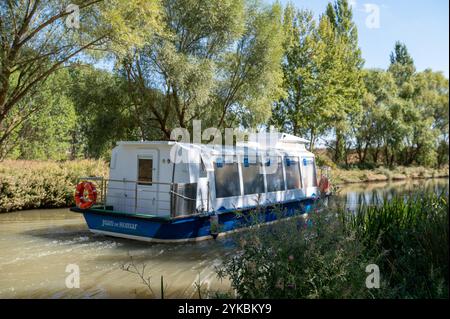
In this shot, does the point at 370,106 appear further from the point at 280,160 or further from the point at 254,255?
the point at 254,255

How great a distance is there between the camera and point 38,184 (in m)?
16.0

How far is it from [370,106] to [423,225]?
39094 mm

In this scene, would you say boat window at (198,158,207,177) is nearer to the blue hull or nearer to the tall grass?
the blue hull

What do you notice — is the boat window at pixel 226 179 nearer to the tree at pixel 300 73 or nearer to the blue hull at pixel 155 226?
the blue hull at pixel 155 226

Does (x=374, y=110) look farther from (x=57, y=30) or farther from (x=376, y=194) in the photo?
(x=57, y=30)

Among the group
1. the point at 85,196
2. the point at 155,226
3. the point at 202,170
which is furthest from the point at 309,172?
the point at 85,196

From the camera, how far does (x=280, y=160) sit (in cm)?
1395

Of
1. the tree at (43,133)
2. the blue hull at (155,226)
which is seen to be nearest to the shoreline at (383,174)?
the tree at (43,133)

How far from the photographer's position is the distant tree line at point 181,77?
13.6 meters

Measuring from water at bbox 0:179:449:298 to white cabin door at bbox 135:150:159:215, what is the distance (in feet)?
3.17

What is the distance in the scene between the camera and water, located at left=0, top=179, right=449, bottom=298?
6801 mm

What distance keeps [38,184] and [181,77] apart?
7267 mm

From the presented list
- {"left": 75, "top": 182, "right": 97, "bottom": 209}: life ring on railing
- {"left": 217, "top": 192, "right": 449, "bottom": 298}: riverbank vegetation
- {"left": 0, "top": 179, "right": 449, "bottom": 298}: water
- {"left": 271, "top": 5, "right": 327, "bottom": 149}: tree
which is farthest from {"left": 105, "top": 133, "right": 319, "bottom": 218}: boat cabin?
{"left": 271, "top": 5, "right": 327, "bottom": 149}: tree

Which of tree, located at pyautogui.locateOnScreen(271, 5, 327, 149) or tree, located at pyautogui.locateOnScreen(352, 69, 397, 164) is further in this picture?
tree, located at pyautogui.locateOnScreen(352, 69, 397, 164)
